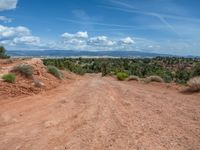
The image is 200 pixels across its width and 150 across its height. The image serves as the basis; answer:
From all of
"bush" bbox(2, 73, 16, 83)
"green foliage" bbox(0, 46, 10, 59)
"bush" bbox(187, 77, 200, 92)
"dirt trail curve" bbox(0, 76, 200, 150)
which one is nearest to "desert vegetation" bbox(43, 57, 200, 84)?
"green foliage" bbox(0, 46, 10, 59)

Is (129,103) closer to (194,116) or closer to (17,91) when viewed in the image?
(194,116)

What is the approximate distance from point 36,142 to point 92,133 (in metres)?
1.51

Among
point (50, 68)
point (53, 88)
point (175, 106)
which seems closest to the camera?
point (175, 106)

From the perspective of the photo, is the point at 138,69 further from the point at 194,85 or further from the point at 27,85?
the point at 27,85

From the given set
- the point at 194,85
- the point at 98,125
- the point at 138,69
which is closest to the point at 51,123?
the point at 98,125

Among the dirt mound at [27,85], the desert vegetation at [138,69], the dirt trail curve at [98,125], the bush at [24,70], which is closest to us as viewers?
the dirt trail curve at [98,125]

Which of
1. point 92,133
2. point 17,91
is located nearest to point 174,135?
point 92,133

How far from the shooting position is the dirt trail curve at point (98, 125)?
7.75m

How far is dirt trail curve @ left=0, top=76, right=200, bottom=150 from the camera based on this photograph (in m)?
7.75

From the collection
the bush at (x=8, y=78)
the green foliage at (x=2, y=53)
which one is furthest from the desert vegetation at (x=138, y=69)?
the bush at (x=8, y=78)

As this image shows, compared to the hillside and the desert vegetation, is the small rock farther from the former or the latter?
the desert vegetation

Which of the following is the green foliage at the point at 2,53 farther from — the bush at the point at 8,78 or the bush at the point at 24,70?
the bush at the point at 8,78

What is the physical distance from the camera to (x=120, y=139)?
26.2ft

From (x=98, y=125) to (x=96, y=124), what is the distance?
0.14 meters
